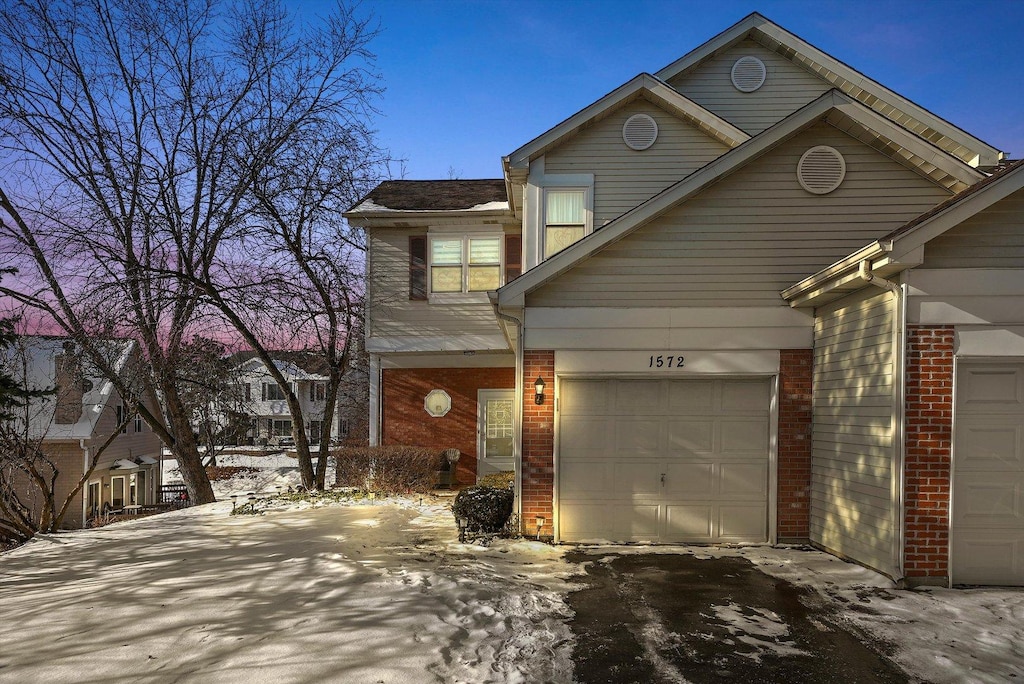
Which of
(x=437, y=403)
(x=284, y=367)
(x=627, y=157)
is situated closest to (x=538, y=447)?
(x=627, y=157)

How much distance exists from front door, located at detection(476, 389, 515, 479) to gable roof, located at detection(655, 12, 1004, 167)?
26.6ft

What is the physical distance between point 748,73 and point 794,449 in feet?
28.5

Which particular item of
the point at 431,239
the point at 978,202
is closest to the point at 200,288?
the point at 431,239

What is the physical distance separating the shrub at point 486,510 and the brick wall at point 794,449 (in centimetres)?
387

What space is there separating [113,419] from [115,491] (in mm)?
2556

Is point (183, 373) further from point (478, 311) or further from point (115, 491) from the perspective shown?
point (115, 491)

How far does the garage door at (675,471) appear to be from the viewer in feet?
30.2

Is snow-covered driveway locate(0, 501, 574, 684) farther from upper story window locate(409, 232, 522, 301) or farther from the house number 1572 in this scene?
upper story window locate(409, 232, 522, 301)

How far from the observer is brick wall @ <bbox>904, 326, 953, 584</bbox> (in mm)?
7078

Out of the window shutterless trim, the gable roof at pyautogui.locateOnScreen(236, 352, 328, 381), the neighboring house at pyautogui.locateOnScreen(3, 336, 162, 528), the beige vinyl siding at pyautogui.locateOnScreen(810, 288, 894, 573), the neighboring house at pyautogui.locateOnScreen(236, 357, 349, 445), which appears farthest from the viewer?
the neighboring house at pyautogui.locateOnScreen(236, 357, 349, 445)

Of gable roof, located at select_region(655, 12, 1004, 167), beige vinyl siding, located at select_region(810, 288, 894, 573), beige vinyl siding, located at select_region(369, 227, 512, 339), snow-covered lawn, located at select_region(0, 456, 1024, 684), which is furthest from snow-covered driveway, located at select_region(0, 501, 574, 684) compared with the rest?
gable roof, located at select_region(655, 12, 1004, 167)

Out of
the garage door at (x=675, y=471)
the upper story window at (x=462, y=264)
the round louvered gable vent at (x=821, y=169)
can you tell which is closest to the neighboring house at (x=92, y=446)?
the upper story window at (x=462, y=264)

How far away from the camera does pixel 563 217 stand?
1287cm

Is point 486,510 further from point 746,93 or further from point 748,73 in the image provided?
point 748,73
